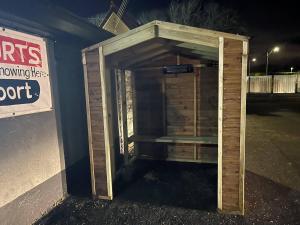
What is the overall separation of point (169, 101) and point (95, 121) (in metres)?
2.34

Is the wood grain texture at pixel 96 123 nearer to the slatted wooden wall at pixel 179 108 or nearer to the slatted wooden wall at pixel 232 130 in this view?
the slatted wooden wall at pixel 232 130

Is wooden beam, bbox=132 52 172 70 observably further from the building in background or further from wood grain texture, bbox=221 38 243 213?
wood grain texture, bbox=221 38 243 213

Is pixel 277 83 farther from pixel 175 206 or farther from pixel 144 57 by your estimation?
pixel 175 206

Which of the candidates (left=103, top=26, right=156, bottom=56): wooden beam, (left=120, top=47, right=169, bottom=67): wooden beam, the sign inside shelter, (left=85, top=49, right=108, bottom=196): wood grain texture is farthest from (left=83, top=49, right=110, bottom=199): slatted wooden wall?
(left=120, top=47, right=169, bottom=67): wooden beam

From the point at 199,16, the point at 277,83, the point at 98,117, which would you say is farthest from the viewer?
the point at 277,83

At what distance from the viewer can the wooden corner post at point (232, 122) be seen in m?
3.08

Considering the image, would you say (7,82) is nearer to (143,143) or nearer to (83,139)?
(83,139)

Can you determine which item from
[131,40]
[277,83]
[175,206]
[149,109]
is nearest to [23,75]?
[131,40]

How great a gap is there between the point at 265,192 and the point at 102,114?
3.29m

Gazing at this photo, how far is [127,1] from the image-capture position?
8.80 meters

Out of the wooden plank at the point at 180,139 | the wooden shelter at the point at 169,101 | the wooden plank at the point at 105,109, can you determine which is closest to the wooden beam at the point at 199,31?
the wooden shelter at the point at 169,101

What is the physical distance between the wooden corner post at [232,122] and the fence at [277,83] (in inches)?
1071

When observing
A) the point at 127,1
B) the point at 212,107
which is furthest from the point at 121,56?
the point at 127,1

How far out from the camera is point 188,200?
12.6 feet
